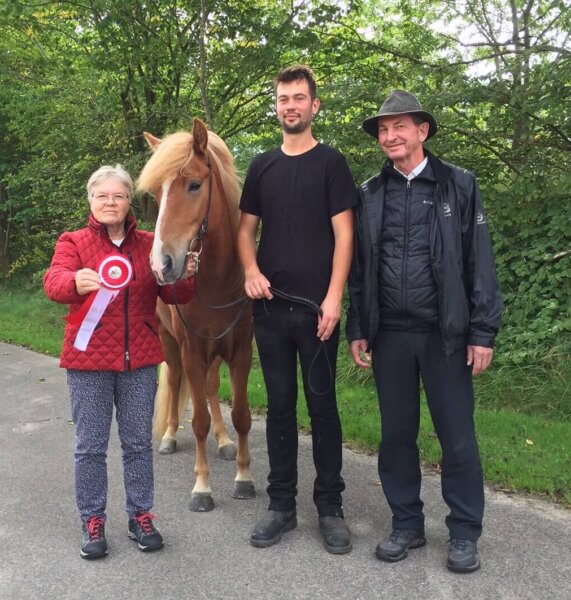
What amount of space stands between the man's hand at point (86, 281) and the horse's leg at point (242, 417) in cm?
121

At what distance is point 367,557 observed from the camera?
288 centimetres

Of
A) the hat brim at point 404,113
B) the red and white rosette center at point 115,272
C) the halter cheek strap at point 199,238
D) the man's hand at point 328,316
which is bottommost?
the man's hand at point 328,316

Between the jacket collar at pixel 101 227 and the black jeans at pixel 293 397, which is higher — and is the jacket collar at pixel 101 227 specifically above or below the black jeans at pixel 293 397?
above

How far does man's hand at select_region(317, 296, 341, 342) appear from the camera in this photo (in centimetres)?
291

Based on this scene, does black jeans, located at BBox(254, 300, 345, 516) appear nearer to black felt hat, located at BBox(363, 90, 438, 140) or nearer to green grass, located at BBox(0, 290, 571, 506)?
black felt hat, located at BBox(363, 90, 438, 140)

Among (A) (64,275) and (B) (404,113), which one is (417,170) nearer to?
(B) (404,113)

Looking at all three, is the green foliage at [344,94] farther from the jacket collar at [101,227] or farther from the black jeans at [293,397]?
the jacket collar at [101,227]

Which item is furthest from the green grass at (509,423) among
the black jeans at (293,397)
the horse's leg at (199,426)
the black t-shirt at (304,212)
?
the black t-shirt at (304,212)

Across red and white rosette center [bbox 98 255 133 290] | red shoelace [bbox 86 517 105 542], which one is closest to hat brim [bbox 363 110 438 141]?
red and white rosette center [bbox 98 255 133 290]

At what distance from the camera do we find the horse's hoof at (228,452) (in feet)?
14.6

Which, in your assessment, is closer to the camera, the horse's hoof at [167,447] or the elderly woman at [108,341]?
the elderly woman at [108,341]

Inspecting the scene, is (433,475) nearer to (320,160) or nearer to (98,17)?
(320,160)

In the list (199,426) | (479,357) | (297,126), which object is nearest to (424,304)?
(479,357)

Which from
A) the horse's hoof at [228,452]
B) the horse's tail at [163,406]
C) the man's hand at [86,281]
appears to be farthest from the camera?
the horse's tail at [163,406]
